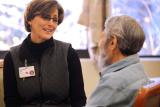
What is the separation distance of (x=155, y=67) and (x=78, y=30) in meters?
0.84

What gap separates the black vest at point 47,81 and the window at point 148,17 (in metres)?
1.28

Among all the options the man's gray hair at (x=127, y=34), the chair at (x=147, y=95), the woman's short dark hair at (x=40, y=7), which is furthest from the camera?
the woman's short dark hair at (x=40, y=7)

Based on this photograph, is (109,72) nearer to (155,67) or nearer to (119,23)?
(119,23)

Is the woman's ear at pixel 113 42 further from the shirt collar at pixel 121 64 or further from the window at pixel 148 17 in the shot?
the window at pixel 148 17

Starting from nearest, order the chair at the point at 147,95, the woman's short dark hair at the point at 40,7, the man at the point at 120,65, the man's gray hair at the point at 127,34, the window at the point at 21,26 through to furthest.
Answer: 1. the chair at the point at 147,95
2. the man at the point at 120,65
3. the man's gray hair at the point at 127,34
4. the woman's short dark hair at the point at 40,7
5. the window at the point at 21,26

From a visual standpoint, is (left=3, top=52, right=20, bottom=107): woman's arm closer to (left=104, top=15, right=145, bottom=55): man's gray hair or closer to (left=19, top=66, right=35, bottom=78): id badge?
(left=19, top=66, right=35, bottom=78): id badge

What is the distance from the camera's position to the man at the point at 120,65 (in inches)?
52.2

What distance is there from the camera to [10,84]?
7.04 ft

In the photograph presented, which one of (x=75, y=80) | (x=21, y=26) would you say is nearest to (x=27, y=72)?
(x=75, y=80)

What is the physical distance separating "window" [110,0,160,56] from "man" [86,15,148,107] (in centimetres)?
177

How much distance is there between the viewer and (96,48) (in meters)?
2.88

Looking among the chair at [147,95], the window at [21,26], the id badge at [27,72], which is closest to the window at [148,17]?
the window at [21,26]

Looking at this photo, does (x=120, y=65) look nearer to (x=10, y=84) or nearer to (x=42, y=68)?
(x=42, y=68)

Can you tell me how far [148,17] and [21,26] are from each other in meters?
1.26
